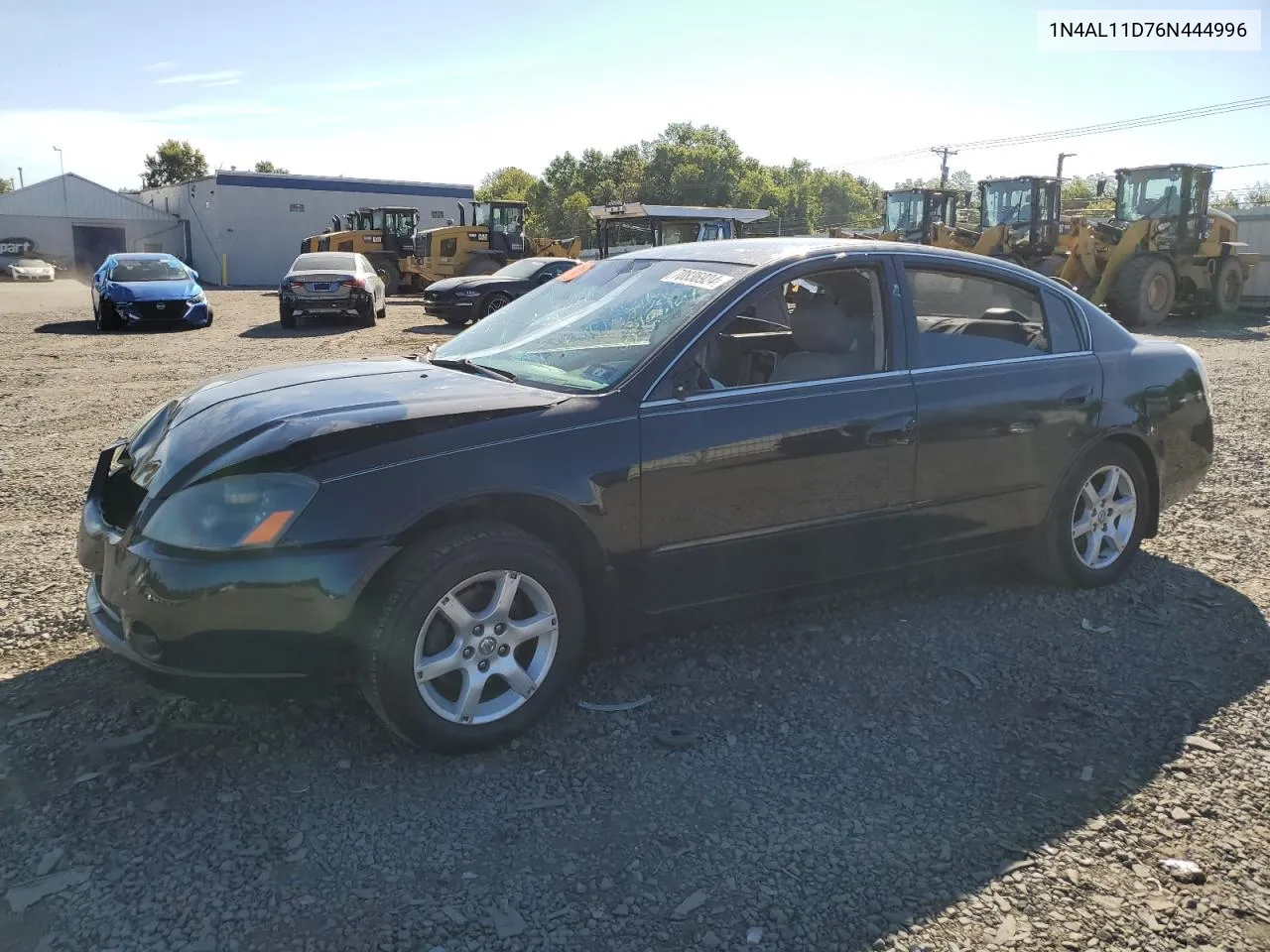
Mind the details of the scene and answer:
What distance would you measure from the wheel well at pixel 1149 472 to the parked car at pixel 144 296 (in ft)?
54.8

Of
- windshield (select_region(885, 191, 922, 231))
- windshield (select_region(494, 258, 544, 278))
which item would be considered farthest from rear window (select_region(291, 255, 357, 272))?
windshield (select_region(885, 191, 922, 231))

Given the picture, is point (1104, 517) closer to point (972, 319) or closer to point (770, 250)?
point (972, 319)

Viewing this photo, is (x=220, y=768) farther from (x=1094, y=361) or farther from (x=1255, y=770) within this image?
(x=1094, y=361)

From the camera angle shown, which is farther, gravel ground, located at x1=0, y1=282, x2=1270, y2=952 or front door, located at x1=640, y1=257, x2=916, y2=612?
front door, located at x1=640, y1=257, x2=916, y2=612

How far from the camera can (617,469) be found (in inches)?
130

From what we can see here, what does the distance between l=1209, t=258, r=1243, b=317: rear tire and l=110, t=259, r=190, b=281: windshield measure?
821 inches

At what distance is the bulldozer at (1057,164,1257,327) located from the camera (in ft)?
62.6

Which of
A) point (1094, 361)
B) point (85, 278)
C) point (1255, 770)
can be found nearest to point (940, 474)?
point (1094, 361)

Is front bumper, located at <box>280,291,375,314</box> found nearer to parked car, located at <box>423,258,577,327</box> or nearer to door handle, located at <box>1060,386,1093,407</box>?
parked car, located at <box>423,258,577,327</box>

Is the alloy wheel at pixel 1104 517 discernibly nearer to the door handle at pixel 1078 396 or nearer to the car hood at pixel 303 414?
the door handle at pixel 1078 396

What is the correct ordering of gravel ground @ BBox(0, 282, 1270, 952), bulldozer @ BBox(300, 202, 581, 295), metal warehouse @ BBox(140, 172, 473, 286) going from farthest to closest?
metal warehouse @ BBox(140, 172, 473, 286) < bulldozer @ BBox(300, 202, 581, 295) < gravel ground @ BBox(0, 282, 1270, 952)

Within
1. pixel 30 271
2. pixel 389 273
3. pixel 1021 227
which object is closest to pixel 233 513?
pixel 1021 227

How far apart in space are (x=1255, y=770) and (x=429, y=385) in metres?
3.07

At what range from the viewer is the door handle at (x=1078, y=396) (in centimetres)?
443
